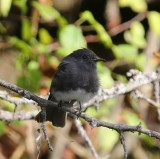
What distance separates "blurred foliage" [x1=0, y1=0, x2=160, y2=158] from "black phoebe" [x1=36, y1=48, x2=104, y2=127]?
0.36 m

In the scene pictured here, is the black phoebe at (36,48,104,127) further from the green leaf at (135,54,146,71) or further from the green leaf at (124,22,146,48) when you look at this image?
the green leaf at (135,54,146,71)

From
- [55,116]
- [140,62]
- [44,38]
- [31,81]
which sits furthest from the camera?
[44,38]

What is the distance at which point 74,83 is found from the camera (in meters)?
3.43

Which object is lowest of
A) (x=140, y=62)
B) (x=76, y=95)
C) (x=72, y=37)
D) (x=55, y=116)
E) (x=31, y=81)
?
(x=55, y=116)

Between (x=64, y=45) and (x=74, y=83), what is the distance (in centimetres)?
78

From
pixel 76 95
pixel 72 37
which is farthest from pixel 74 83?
pixel 72 37

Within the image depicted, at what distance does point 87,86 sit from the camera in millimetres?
3402

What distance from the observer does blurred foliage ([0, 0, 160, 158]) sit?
13.6 feet

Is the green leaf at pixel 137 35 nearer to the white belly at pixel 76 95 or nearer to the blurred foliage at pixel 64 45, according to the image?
the blurred foliage at pixel 64 45

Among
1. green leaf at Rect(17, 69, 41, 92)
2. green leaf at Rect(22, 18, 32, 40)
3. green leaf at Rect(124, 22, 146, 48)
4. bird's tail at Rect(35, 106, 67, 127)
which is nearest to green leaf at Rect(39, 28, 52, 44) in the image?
green leaf at Rect(22, 18, 32, 40)

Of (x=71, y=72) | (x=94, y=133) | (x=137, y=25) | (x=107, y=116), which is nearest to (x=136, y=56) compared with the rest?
(x=137, y=25)

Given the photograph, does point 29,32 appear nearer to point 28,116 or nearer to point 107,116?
point 107,116

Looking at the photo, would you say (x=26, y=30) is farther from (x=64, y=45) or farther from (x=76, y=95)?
(x=76, y=95)

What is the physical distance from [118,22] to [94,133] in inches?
39.8
